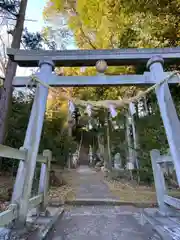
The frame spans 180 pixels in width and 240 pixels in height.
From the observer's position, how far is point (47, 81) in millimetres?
2502

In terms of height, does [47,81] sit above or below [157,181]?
above

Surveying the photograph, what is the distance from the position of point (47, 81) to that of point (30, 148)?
3.05ft

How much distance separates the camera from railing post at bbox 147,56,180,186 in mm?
2034

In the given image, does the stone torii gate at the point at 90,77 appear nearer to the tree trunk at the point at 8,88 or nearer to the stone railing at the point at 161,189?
the stone railing at the point at 161,189

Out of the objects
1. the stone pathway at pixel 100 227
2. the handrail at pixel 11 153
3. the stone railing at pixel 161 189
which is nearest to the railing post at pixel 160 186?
the stone railing at pixel 161 189

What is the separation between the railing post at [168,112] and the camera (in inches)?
80.1

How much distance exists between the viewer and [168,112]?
222cm

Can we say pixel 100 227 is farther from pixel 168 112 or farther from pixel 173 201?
pixel 168 112

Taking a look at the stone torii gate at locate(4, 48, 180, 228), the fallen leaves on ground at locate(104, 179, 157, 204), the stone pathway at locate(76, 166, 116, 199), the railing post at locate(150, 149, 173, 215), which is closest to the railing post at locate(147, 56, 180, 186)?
the stone torii gate at locate(4, 48, 180, 228)

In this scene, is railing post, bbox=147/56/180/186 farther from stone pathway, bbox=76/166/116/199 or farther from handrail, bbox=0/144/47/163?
stone pathway, bbox=76/166/116/199

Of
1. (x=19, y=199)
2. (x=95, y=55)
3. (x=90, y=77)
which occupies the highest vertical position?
(x=95, y=55)

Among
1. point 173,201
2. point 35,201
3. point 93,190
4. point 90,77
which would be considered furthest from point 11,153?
point 93,190

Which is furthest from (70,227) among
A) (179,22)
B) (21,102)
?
(179,22)

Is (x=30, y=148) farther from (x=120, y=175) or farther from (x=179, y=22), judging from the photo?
(x=120, y=175)
